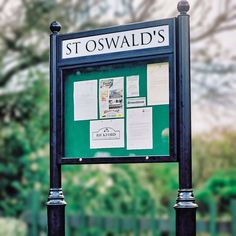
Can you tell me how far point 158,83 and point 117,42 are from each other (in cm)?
28

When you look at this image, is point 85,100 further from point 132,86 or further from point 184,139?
point 184,139

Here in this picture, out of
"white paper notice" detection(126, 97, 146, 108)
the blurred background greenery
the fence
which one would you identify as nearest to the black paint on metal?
"white paper notice" detection(126, 97, 146, 108)

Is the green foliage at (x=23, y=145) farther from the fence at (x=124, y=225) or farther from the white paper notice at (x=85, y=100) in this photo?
the white paper notice at (x=85, y=100)

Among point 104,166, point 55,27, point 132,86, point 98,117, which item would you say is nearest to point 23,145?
point 104,166

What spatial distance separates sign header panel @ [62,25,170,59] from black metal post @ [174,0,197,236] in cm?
8

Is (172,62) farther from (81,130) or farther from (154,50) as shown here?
(81,130)

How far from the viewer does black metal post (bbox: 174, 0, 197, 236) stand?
265cm

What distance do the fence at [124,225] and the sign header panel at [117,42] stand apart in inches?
145

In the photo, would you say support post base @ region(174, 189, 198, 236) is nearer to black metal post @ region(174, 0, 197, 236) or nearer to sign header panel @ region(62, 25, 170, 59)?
black metal post @ region(174, 0, 197, 236)

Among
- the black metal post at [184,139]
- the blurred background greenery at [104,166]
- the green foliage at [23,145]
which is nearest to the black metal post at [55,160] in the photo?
the black metal post at [184,139]

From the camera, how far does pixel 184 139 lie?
106 inches

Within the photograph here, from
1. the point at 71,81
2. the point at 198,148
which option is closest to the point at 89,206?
the point at 198,148

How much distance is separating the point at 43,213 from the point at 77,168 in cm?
69

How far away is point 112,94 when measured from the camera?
9.64 ft
